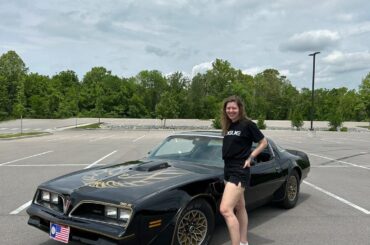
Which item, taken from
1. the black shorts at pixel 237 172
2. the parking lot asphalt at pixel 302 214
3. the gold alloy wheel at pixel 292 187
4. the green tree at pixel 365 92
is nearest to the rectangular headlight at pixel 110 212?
the black shorts at pixel 237 172

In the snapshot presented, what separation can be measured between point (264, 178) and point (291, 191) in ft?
4.37

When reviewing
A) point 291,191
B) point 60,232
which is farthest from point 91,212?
point 291,191

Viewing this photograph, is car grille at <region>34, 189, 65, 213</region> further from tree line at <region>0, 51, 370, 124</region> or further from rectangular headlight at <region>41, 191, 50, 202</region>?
tree line at <region>0, 51, 370, 124</region>

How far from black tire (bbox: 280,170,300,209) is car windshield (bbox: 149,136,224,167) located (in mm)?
1638

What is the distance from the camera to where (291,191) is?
21.4 ft

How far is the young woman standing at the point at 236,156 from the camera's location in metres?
4.00

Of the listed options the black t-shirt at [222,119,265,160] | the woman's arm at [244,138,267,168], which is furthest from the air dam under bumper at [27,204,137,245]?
the woman's arm at [244,138,267,168]

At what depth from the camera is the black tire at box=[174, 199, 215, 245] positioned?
399cm

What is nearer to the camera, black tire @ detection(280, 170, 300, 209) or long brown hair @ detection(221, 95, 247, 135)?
long brown hair @ detection(221, 95, 247, 135)

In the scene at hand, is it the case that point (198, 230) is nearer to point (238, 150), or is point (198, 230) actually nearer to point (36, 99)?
point (238, 150)

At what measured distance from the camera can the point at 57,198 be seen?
420cm

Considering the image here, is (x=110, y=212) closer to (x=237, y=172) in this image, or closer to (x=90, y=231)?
(x=90, y=231)

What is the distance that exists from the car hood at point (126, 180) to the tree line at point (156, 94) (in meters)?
72.1

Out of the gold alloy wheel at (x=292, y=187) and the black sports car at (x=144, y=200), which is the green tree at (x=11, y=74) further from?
the black sports car at (x=144, y=200)
